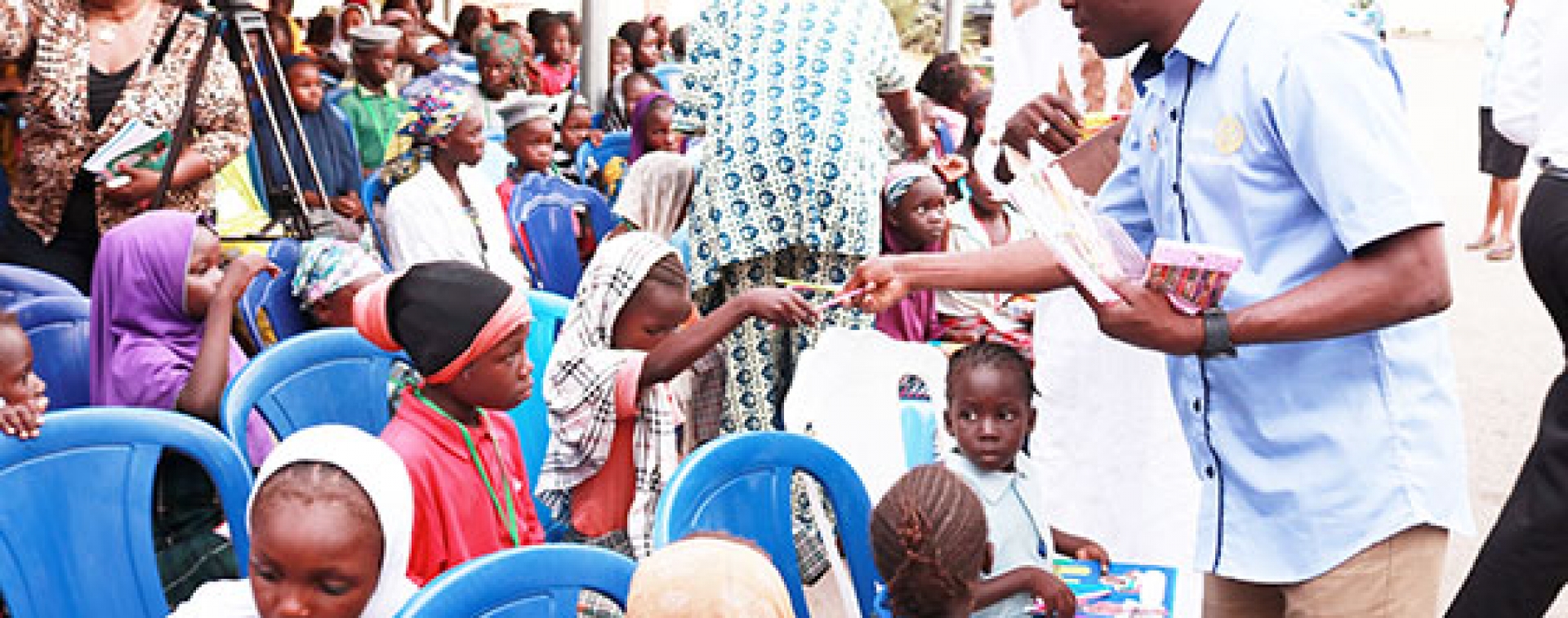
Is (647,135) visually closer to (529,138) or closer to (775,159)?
(529,138)

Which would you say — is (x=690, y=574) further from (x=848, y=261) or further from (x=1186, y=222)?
(x=848, y=261)

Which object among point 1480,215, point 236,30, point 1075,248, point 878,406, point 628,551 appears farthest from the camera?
point 1480,215

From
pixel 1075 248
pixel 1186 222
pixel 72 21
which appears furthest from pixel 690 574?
pixel 72 21

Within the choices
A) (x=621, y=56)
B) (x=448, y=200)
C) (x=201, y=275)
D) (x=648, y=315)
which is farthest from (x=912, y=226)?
(x=621, y=56)

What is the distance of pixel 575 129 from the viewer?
24.9ft

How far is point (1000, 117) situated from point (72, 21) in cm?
243

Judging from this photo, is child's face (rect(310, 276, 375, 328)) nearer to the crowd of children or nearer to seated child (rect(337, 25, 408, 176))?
the crowd of children

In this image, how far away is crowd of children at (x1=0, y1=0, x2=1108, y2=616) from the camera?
2064mm

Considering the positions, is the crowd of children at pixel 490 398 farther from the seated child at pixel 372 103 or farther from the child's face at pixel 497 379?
the seated child at pixel 372 103

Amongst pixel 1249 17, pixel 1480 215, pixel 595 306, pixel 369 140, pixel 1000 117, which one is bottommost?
pixel 1480 215

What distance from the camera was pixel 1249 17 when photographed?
6.93 feet

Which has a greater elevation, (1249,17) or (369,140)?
(1249,17)

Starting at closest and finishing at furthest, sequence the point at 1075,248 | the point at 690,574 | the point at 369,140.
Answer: the point at 690,574 → the point at 1075,248 → the point at 369,140

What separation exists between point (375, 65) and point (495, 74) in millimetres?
701
